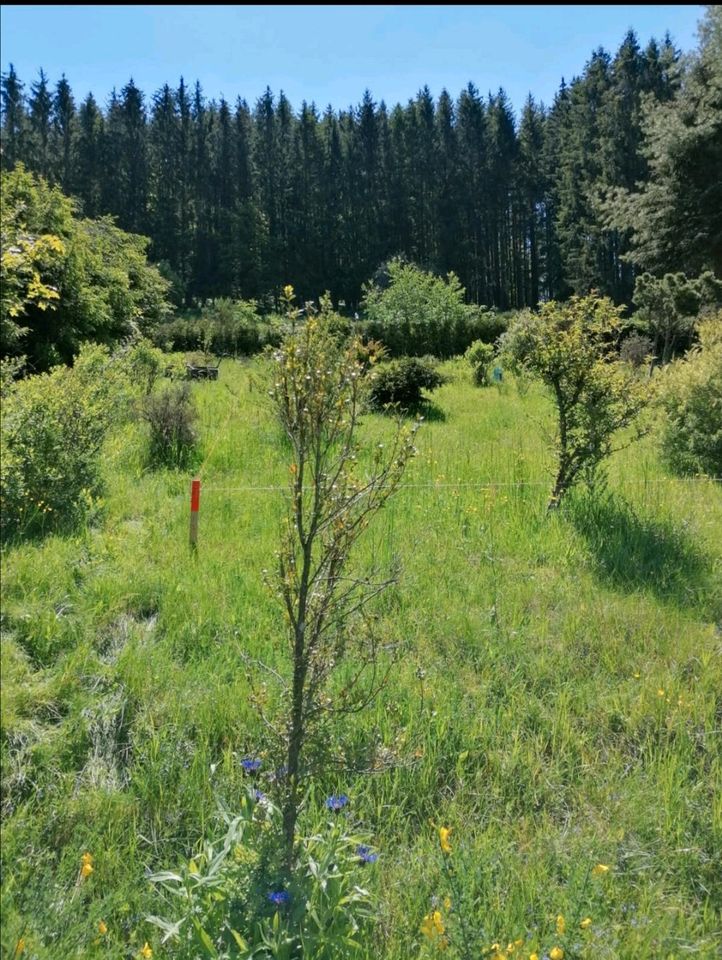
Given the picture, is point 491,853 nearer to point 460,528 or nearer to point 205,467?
point 460,528

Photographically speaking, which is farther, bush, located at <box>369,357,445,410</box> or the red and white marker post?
bush, located at <box>369,357,445,410</box>

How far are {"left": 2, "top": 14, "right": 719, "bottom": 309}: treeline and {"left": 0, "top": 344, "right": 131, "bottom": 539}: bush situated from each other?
163 feet

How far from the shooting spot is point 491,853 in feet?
9.05

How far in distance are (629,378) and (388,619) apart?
3766mm

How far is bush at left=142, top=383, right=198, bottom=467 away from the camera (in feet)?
25.2

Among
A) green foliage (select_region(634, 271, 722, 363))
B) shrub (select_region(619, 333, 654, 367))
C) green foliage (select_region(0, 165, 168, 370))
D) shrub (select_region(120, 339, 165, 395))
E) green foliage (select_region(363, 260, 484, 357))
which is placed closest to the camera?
shrub (select_region(120, 339, 165, 395))

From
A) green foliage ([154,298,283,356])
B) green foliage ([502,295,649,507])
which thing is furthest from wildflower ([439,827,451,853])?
green foliage ([154,298,283,356])

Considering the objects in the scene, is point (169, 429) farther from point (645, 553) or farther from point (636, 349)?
point (636, 349)

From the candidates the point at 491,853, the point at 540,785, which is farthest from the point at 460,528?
the point at 491,853

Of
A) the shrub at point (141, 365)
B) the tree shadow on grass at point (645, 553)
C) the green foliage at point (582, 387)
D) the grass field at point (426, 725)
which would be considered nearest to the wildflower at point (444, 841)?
the grass field at point (426, 725)

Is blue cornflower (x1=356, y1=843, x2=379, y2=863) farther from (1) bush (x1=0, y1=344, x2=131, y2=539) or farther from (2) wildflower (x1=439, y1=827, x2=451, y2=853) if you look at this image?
(1) bush (x1=0, y1=344, x2=131, y2=539)

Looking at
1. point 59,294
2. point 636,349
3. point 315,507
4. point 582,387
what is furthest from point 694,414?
point 636,349

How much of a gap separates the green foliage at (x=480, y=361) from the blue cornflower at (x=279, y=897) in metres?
16.3

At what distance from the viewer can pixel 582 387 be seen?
6531mm
